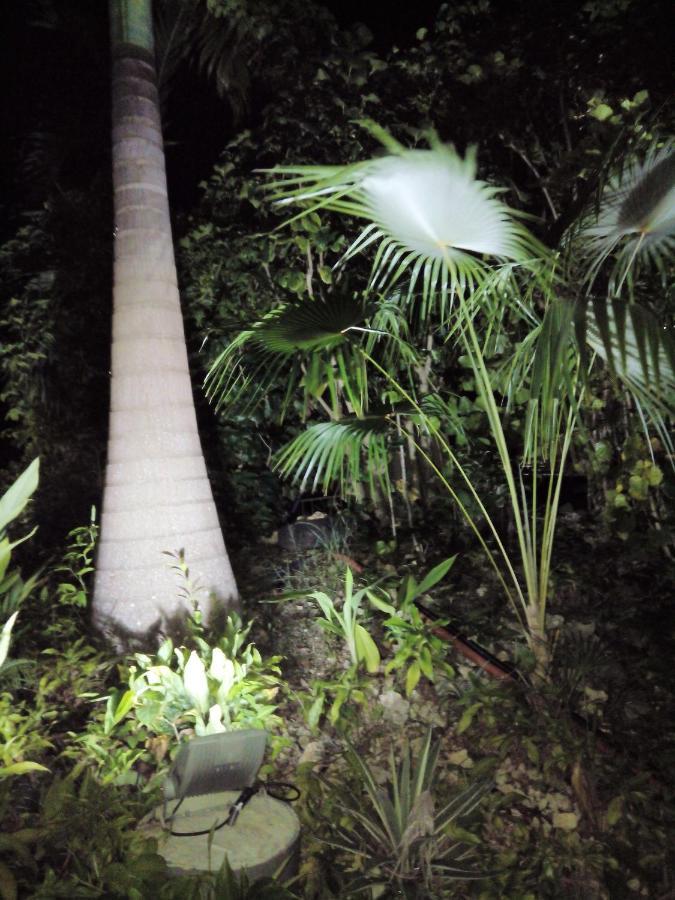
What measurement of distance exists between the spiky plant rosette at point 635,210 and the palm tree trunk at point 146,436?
2122mm

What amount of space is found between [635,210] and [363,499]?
10.9 feet

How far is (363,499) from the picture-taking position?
204 inches

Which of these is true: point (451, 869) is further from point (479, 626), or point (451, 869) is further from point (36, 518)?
point (36, 518)

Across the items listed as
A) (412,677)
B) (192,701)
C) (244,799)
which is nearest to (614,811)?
(412,677)

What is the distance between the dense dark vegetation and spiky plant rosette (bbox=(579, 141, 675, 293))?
7 cm

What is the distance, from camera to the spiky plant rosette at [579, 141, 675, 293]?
2.15m

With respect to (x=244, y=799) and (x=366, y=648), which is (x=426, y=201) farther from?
(x=244, y=799)

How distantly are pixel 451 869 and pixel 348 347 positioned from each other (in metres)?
2.03

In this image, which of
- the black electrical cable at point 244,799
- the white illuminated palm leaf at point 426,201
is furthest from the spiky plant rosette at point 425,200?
the black electrical cable at point 244,799

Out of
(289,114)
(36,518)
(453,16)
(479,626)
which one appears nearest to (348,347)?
(479,626)

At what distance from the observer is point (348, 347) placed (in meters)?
2.92

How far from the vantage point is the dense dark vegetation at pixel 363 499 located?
2129 mm

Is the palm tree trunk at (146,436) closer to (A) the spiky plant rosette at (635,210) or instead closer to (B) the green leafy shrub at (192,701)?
(B) the green leafy shrub at (192,701)

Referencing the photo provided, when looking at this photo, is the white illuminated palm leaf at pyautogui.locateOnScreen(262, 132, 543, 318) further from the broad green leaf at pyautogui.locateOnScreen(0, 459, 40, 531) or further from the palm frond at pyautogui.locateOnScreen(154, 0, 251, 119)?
the palm frond at pyautogui.locateOnScreen(154, 0, 251, 119)
